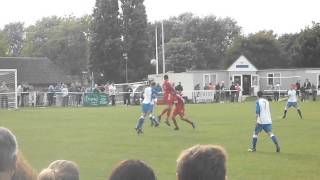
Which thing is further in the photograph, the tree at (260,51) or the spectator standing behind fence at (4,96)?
the tree at (260,51)

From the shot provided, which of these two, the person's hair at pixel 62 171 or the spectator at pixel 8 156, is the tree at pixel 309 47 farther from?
the spectator at pixel 8 156

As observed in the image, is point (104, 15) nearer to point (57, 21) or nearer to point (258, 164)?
point (57, 21)

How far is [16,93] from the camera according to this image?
44.2m

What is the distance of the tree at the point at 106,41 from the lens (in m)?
77.9

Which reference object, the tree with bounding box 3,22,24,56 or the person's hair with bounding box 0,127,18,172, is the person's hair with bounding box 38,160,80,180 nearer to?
the person's hair with bounding box 0,127,18,172

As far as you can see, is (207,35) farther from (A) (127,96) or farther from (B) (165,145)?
(B) (165,145)

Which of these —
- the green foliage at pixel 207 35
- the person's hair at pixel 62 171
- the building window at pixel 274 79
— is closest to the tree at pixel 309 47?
the building window at pixel 274 79

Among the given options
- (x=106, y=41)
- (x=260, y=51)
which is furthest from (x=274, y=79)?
(x=260, y=51)

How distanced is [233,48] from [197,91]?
128ft

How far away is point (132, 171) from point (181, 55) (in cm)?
9269

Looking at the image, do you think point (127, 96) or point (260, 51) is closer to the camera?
point (127, 96)

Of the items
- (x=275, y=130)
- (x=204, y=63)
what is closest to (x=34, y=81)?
(x=204, y=63)

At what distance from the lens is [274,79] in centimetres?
6956

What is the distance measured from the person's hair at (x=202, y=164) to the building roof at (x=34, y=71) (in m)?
81.9
